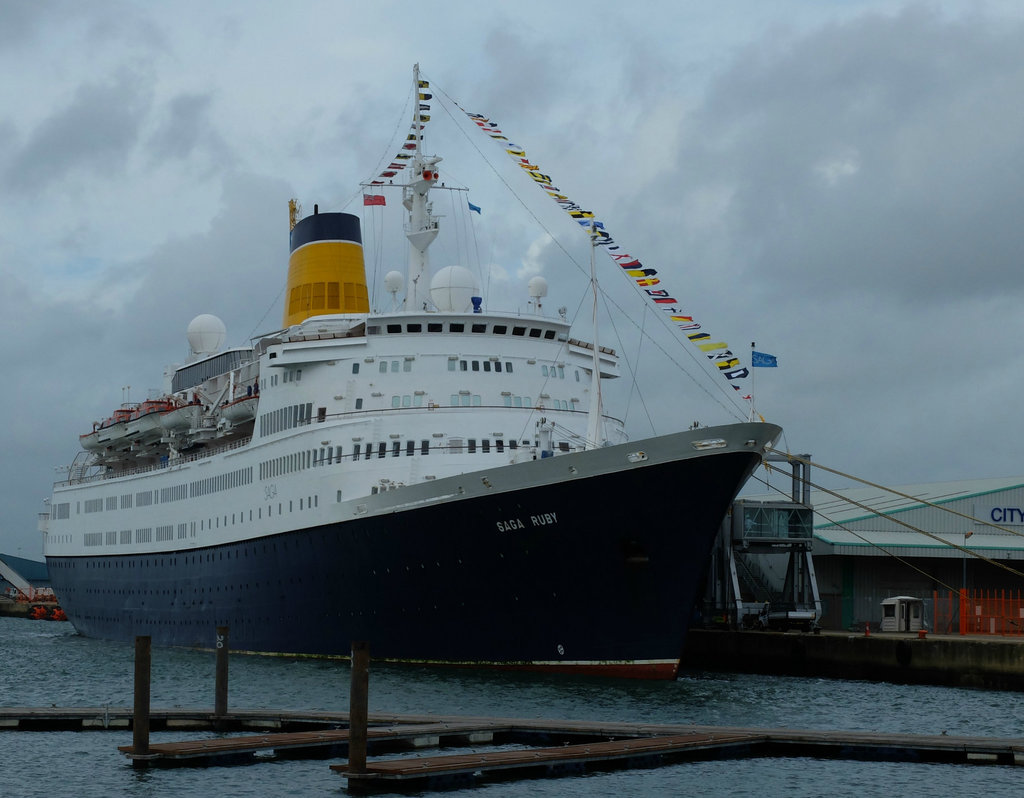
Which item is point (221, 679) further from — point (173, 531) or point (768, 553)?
point (173, 531)

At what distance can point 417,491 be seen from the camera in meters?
33.4

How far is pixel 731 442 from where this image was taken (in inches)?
1170

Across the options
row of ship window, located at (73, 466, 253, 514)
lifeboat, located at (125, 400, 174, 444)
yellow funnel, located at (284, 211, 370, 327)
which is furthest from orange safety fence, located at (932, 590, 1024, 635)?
lifeboat, located at (125, 400, 174, 444)

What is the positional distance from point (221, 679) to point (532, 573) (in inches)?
342

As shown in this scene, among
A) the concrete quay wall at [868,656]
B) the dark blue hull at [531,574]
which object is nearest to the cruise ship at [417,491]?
the dark blue hull at [531,574]

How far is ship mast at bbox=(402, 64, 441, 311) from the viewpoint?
4222cm

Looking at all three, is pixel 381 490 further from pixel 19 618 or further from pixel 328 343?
pixel 19 618

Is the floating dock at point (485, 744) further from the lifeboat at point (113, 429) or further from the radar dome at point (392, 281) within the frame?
the lifeboat at point (113, 429)

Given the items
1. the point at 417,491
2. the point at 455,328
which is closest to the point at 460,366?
the point at 455,328

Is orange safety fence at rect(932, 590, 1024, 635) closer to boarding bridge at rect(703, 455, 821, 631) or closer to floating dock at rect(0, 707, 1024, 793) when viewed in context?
boarding bridge at rect(703, 455, 821, 631)

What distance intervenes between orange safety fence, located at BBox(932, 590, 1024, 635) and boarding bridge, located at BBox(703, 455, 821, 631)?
4079 mm

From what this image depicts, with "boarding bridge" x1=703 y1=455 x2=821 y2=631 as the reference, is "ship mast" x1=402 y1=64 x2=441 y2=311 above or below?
above

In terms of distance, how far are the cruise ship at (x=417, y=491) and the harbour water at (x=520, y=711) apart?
51.5 inches

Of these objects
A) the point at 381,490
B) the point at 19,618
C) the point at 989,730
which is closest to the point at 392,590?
the point at 381,490
